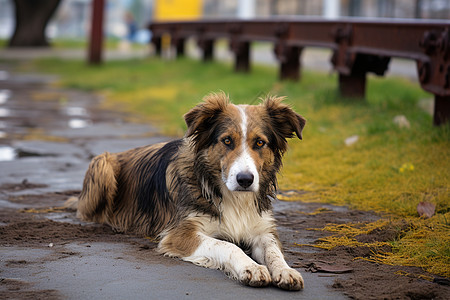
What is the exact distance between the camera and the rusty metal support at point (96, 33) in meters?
26.3

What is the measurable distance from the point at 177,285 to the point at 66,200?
318 centimetres

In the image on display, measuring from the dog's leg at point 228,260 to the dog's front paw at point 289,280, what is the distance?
0.24 feet

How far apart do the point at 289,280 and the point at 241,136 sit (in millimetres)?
1309

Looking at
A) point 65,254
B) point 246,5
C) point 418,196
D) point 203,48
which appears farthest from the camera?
point 246,5

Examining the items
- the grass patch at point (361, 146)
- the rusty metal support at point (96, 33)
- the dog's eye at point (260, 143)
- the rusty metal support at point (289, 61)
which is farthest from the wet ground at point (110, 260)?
the rusty metal support at point (96, 33)

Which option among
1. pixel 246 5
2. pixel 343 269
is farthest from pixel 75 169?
pixel 246 5

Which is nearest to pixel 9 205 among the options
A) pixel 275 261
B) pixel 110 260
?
pixel 110 260

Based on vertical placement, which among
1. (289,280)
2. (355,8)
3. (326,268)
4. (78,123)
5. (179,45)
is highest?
(355,8)

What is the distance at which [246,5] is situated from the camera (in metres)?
25.6

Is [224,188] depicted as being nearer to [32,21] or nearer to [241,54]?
[241,54]

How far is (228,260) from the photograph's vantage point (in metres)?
5.28

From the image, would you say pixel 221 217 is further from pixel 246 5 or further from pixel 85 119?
pixel 246 5

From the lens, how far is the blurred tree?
116 feet

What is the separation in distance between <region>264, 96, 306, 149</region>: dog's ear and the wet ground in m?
1.00
